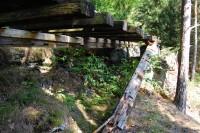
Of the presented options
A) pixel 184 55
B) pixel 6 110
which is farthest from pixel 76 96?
pixel 184 55

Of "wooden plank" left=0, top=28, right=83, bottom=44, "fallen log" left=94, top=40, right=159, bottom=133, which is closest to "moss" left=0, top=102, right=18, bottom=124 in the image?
"wooden plank" left=0, top=28, right=83, bottom=44

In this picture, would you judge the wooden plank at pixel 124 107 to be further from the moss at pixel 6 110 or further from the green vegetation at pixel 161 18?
the green vegetation at pixel 161 18

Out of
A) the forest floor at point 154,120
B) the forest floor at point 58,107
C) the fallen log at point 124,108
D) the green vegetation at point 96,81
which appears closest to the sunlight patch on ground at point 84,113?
the forest floor at point 58,107

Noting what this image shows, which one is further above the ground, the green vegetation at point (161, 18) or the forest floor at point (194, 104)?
the green vegetation at point (161, 18)

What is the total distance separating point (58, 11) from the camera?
164 inches

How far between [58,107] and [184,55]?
8295 mm

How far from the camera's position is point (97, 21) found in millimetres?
5566

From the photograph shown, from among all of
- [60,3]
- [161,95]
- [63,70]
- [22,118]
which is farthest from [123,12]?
[60,3]

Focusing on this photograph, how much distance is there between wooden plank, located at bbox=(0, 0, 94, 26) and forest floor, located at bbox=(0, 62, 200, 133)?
2.43 m

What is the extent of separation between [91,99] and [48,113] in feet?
8.52

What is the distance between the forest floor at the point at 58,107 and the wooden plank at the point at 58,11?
2.43 metres

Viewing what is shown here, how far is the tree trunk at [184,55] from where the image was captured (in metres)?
13.9

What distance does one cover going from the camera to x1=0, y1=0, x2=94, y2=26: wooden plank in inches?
160

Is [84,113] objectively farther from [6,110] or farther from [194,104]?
[194,104]
